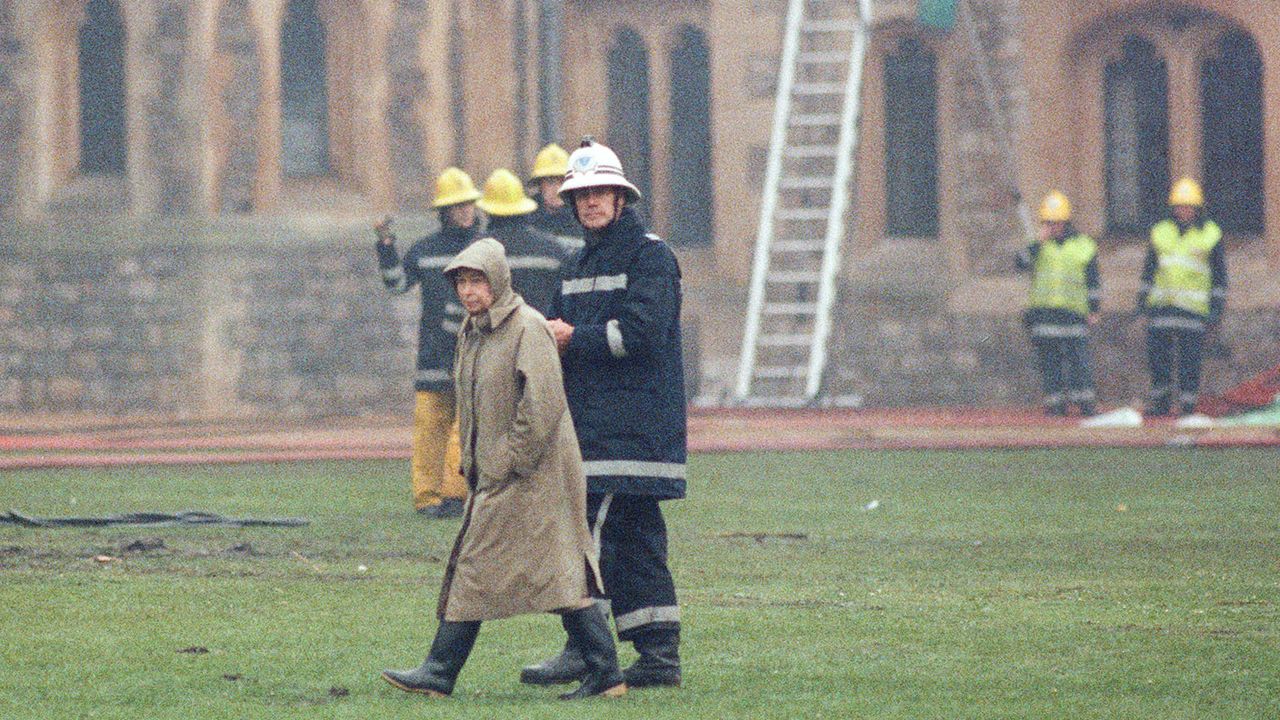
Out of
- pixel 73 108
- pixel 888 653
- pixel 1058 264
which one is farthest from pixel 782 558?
pixel 73 108

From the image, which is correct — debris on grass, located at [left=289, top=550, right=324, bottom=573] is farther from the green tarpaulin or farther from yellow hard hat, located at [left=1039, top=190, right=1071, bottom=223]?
the green tarpaulin

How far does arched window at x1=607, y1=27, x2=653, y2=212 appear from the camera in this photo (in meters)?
28.6

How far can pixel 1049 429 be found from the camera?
20141 mm

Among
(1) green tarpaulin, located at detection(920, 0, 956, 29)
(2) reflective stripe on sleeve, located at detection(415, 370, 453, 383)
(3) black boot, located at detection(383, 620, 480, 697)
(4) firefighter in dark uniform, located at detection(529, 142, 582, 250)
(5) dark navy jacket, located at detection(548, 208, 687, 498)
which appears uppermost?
(1) green tarpaulin, located at detection(920, 0, 956, 29)

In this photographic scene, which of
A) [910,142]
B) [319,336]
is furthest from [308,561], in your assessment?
[910,142]

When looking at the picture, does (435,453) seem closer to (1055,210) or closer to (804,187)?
(1055,210)

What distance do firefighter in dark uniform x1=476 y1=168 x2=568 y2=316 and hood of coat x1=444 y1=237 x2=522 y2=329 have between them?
5665 millimetres

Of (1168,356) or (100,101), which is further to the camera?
(100,101)

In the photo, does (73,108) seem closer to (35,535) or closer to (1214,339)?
(1214,339)

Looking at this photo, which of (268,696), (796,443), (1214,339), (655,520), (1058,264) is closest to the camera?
(268,696)

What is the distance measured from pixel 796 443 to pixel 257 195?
7.89 metres

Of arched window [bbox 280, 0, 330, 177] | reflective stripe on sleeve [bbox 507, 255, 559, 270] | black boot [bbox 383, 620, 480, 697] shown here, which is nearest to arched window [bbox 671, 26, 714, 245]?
arched window [bbox 280, 0, 330, 177]

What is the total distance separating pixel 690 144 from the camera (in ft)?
93.5

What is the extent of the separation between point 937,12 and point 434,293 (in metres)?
11.4
